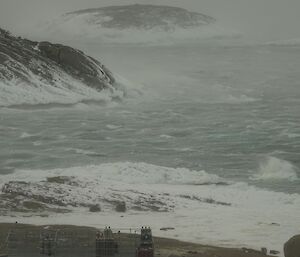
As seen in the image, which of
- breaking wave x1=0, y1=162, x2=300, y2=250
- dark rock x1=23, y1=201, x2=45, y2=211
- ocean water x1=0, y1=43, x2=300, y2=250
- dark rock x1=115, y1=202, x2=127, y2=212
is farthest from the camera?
dark rock x1=115, y1=202, x2=127, y2=212

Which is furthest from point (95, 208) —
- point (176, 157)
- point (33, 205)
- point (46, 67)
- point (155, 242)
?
point (46, 67)

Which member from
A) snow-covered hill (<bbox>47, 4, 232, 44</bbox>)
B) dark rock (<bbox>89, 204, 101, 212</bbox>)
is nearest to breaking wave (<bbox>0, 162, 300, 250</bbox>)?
dark rock (<bbox>89, 204, 101, 212</bbox>)

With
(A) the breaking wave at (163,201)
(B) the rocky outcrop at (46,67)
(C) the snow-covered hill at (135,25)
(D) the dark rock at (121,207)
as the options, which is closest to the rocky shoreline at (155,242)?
(A) the breaking wave at (163,201)

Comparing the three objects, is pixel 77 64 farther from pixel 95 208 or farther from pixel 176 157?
pixel 95 208

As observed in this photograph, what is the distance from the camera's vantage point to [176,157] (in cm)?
3916

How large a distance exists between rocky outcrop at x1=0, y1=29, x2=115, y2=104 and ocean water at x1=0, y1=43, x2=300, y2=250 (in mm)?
2918

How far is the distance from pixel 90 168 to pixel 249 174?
26.5 ft

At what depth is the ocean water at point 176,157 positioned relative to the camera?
90.7ft

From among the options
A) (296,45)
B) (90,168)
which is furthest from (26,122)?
(296,45)

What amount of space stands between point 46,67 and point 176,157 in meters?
23.1

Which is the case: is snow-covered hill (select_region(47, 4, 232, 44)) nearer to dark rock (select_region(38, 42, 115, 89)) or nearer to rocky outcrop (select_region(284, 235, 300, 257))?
dark rock (select_region(38, 42, 115, 89))

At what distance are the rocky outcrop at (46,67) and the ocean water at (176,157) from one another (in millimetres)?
2918

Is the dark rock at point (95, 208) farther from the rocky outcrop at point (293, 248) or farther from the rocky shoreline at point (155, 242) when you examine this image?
the rocky outcrop at point (293, 248)

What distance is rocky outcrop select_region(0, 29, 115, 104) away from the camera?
56562 mm
